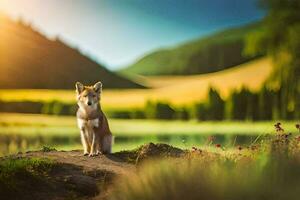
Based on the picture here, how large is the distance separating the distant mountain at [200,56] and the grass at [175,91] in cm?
17

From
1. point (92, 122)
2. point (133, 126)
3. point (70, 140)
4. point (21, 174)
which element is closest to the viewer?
point (21, 174)

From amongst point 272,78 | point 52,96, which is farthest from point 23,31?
point 272,78

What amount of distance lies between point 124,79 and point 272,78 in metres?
2.19

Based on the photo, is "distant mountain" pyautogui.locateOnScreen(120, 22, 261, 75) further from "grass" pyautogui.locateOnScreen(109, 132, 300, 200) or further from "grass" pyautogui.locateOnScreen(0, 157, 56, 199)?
"grass" pyautogui.locateOnScreen(109, 132, 300, 200)

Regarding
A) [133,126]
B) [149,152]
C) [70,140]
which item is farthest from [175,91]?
[149,152]

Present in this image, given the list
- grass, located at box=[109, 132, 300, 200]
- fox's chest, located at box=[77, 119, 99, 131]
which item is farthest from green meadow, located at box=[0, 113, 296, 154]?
grass, located at box=[109, 132, 300, 200]

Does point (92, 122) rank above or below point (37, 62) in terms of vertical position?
below

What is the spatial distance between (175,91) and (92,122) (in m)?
3.14

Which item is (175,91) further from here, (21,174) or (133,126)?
(21,174)

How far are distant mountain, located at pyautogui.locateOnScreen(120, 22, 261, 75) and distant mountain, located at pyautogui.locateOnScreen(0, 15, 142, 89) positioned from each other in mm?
558

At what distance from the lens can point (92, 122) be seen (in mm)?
8156

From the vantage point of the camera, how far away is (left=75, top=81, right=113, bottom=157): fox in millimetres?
7973

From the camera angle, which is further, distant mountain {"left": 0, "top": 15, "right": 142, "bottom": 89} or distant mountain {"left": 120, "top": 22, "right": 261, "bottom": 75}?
distant mountain {"left": 120, "top": 22, "right": 261, "bottom": 75}

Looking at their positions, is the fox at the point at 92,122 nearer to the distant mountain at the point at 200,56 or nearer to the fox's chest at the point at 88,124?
the fox's chest at the point at 88,124
